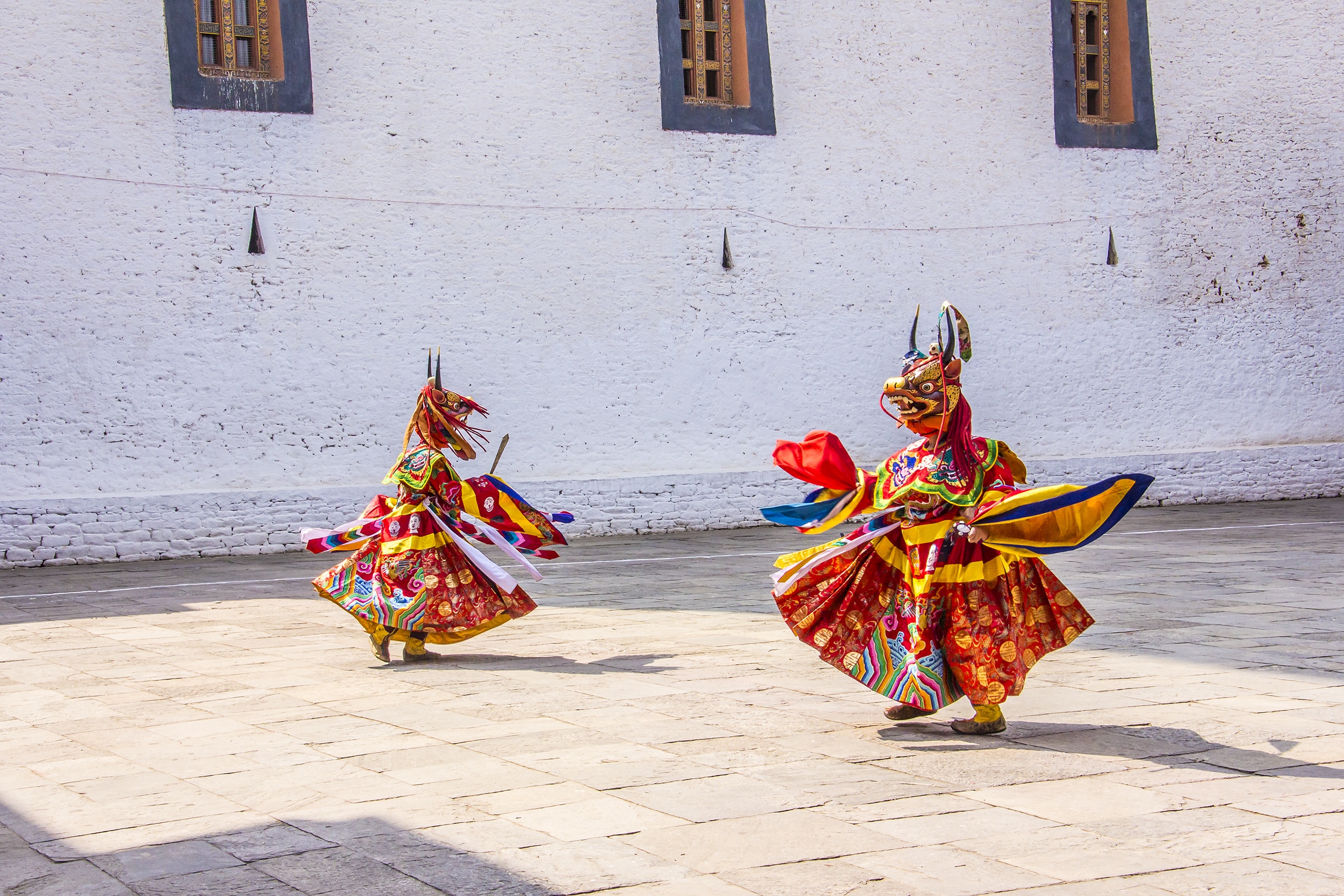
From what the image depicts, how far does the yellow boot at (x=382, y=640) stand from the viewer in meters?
6.69

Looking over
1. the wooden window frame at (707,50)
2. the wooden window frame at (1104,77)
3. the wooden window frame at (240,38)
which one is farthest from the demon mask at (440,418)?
the wooden window frame at (1104,77)

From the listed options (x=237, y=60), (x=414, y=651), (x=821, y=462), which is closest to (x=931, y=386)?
(x=821, y=462)

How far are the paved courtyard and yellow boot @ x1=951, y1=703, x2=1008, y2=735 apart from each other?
2.4 inches

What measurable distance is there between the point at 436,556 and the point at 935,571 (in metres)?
2.73

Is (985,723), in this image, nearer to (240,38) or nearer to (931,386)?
(931,386)

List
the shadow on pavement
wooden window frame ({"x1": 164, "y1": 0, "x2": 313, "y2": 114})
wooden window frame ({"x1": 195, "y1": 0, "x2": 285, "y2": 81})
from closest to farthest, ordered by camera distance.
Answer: the shadow on pavement → wooden window frame ({"x1": 164, "y1": 0, "x2": 313, "y2": 114}) → wooden window frame ({"x1": 195, "y1": 0, "x2": 285, "y2": 81})

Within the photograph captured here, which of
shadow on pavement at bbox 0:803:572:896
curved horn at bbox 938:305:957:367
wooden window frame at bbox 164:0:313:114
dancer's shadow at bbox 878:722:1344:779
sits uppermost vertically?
wooden window frame at bbox 164:0:313:114

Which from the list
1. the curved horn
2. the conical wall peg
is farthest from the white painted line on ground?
the curved horn

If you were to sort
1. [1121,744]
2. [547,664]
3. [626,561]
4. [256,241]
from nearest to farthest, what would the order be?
[1121,744] < [547,664] < [626,561] < [256,241]

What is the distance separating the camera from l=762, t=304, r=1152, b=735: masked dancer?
480cm

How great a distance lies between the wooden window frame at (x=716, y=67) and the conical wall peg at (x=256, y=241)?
399 centimetres

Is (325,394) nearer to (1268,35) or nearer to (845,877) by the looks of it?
(845,877)

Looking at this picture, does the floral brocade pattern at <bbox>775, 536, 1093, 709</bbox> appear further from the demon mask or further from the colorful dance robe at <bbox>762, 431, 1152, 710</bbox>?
the demon mask

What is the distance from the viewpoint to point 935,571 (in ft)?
16.2
